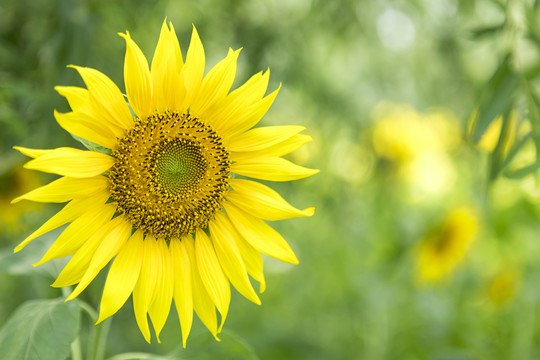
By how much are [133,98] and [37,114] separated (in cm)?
60

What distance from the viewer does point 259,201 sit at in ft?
2.30

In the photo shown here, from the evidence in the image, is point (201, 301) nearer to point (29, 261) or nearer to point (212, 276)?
point (212, 276)

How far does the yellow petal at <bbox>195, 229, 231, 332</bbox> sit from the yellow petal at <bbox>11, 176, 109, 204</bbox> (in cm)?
16

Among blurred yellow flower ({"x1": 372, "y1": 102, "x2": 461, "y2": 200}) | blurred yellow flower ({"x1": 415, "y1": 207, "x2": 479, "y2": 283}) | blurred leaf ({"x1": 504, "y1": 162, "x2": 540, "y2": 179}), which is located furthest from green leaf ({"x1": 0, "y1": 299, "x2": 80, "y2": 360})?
blurred yellow flower ({"x1": 372, "y1": 102, "x2": 461, "y2": 200})

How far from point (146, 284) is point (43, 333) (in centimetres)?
14

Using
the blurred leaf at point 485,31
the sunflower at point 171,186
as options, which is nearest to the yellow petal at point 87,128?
the sunflower at point 171,186

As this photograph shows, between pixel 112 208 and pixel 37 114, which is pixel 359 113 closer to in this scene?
pixel 37 114

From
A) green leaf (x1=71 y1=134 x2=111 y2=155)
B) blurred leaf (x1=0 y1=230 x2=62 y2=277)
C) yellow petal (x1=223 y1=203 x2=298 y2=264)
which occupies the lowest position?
blurred leaf (x1=0 y1=230 x2=62 y2=277)

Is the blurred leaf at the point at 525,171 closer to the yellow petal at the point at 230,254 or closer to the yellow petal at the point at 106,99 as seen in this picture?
the yellow petal at the point at 230,254

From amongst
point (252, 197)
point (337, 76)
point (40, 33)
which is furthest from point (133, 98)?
point (337, 76)

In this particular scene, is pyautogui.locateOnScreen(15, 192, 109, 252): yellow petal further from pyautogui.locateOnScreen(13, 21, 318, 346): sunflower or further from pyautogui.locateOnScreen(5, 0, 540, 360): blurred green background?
pyautogui.locateOnScreen(5, 0, 540, 360): blurred green background

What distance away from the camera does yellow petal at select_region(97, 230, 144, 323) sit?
1.96ft

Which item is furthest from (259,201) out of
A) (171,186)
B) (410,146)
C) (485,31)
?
(410,146)

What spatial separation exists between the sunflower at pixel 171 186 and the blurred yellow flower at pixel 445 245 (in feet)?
4.80
